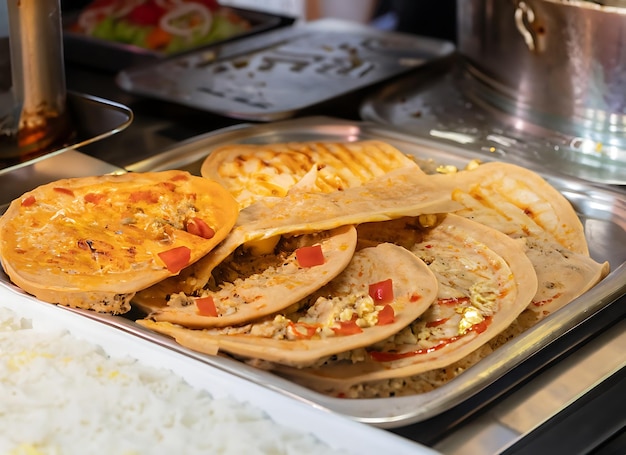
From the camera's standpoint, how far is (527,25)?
2850 mm

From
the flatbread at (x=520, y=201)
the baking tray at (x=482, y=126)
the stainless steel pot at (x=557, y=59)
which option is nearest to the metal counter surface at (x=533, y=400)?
the flatbread at (x=520, y=201)

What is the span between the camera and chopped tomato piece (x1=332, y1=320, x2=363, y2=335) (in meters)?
1.57

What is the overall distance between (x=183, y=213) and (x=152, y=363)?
0.47 m

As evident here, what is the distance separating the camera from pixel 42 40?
2.39 metres

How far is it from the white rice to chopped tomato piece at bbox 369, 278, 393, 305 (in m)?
0.36

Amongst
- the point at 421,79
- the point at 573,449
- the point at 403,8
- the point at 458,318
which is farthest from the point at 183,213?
the point at 403,8

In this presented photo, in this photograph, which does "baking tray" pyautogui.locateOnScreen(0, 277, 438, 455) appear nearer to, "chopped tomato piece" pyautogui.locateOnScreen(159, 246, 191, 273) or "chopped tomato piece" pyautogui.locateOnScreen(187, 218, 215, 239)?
"chopped tomato piece" pyautogui.locateOnScreen(159, 246, 191, 273)

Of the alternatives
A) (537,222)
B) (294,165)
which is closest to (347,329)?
(537,222)

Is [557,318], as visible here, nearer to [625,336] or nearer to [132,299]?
[625,336]

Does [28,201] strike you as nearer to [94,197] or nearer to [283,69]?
[94,197]

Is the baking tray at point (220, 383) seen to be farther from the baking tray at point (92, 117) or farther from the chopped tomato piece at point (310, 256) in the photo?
the baking tray at point (92, 117)

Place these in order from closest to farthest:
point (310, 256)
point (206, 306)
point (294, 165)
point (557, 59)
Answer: point (206, 306)
point (310, 256)
point (294, 165)
point (557, 59)

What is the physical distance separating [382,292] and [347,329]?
0.49 ft

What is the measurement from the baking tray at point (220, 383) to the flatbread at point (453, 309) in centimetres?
12
